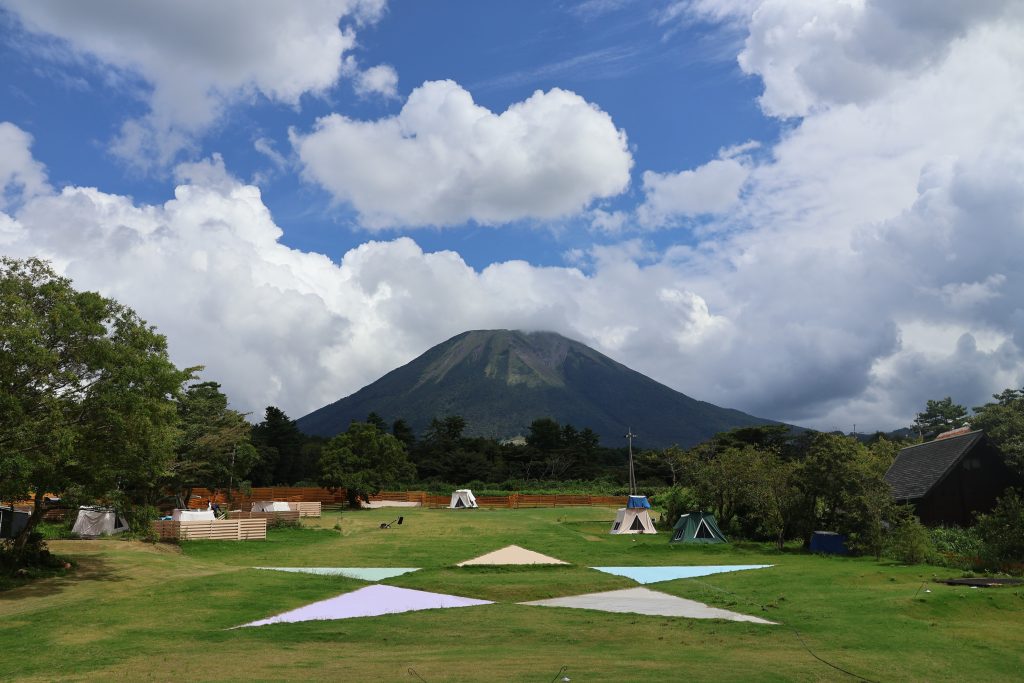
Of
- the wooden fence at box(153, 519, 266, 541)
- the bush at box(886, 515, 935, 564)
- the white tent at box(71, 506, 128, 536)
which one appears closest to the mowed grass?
the bush at box(886, 515, 935, 564)

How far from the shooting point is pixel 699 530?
120 feet

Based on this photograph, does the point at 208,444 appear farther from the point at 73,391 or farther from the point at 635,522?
the point at 635,522

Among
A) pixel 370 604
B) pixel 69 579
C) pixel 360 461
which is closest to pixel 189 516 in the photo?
pixel 69 579

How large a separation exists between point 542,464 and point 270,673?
9781 centimetres

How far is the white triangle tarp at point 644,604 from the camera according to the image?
17.7 meters

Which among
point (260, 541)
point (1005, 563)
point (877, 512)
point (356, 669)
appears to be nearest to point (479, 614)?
point (356, 669)

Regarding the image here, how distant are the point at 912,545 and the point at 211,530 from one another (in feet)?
97.4

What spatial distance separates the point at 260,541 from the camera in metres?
37.2

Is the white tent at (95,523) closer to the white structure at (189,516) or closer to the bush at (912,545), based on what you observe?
the white structure at (189,516)

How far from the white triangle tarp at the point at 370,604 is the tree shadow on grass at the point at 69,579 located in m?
8.17

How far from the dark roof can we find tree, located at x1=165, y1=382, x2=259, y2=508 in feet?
114

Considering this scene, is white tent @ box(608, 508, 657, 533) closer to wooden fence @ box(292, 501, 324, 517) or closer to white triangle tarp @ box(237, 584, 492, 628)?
white triangle tarp @ box(237, 584, 492, 628)

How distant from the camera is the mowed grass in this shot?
12.1 meters

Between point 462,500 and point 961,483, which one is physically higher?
point 961,483
